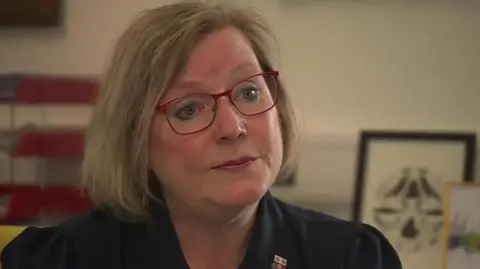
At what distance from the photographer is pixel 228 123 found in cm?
113

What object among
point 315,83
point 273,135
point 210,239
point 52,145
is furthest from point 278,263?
point 52,145

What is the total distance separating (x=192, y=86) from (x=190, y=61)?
41 mm

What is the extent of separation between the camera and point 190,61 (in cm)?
118

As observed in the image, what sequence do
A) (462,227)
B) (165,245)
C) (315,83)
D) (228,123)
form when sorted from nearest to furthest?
(228,123)
(165,245)
(462,227)
(315,83)

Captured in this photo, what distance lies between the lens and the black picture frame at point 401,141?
5.73 feet

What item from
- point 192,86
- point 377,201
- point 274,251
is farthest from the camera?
point 377,201

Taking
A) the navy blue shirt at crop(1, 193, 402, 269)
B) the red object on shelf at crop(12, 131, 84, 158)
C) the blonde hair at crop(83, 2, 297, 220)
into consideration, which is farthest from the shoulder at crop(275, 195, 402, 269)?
the red object on shelf at crop(12, 131, 84, 158)

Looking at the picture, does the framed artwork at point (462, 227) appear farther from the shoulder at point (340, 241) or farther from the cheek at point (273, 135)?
the cheek at point (273, 135)

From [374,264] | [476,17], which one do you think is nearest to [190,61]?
[374,264]

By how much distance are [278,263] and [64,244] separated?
36cm

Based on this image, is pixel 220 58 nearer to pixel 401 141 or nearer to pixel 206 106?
pixel 206 106

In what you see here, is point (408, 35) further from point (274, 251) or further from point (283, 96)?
point (274, 251)

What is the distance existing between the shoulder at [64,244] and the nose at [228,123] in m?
0.29

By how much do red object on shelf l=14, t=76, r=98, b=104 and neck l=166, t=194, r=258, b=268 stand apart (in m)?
0.59
